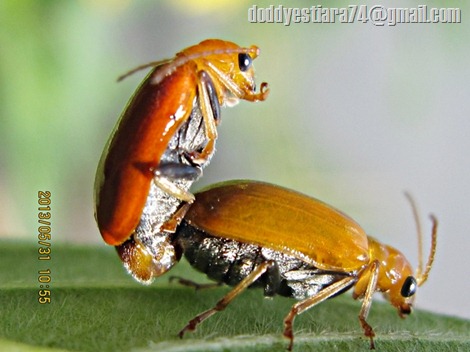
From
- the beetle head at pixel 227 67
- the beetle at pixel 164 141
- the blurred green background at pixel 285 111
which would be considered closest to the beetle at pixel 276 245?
the beetle at pixel 164 141

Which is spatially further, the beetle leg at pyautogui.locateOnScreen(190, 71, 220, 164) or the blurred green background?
the blurred green background

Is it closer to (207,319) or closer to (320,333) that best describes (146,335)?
(207,319)

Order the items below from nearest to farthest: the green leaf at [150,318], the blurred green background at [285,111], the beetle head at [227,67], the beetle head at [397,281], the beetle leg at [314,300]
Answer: the green leaf at [150,318]
the beetle leg at [314,300]
the beetle head at [227,67]
the beetle head at [397,281]
the blurred green background at [285,111]

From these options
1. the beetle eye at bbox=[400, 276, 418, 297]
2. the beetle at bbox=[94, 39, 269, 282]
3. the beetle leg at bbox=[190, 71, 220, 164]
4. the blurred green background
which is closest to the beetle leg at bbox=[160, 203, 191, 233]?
the beetle at bbox=[94, 39, 269, 282]

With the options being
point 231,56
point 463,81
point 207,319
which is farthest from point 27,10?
point 463,81

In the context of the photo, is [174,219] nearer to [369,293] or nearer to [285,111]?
[369,293]

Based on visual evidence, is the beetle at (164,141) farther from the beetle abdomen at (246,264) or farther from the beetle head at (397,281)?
the beetle head at (397,281)

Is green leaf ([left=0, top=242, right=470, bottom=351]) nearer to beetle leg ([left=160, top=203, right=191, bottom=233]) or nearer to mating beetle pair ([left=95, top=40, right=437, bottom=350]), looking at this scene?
mating beetle pair ([left=95, top=40, right=437, bottom=350])
